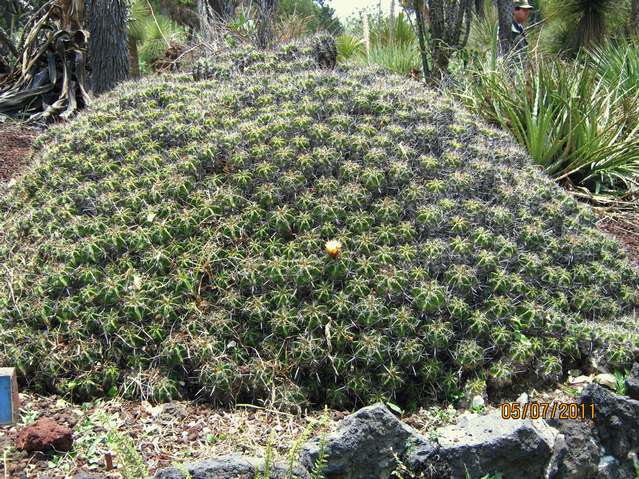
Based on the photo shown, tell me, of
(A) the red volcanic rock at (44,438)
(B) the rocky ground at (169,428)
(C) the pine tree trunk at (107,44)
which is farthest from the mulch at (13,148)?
(A) the red volcanic rock at (44,438)

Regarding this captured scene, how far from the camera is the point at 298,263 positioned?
3943 mm

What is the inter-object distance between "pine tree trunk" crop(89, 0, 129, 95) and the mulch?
0.98 metres

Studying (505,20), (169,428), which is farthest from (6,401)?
(505,20)

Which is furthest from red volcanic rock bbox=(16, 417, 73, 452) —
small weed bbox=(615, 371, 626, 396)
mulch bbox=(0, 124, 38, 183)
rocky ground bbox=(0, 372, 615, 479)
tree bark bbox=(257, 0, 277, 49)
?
tree bark bbox=(257, 0, 277, 49)

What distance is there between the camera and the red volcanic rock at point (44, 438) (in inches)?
126

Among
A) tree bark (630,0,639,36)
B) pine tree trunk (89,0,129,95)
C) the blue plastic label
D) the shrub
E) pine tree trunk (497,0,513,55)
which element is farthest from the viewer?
tree bark (630,0,639,36)

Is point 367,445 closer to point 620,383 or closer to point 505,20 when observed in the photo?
point 620,383

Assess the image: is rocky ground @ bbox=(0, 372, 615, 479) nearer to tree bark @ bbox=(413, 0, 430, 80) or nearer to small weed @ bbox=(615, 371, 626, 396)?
small weed @ bbox=(615, 371, 626, 396)

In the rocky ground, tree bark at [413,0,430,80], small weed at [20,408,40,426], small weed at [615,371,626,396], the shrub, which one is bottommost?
small weed at [615,371,626,396]

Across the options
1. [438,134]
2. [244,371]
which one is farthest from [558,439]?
[438,134]

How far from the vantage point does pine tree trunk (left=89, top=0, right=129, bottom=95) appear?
26.1 feet

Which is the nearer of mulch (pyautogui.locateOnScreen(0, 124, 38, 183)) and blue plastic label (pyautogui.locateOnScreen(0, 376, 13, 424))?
blue plastic label (pyautogui.locateOnScreen(0, 376, 13, 424))

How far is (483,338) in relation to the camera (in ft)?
12.7

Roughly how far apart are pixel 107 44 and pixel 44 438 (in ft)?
19.4
